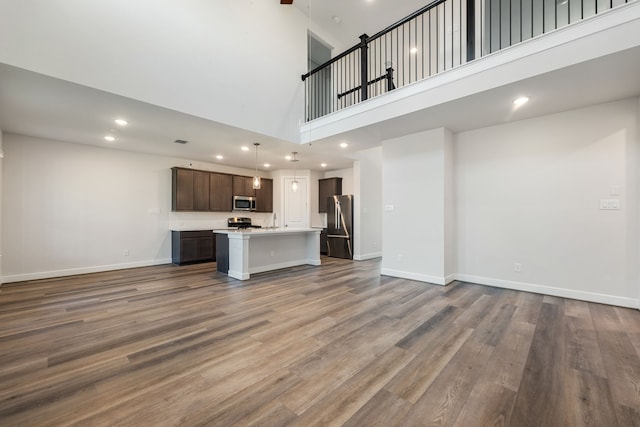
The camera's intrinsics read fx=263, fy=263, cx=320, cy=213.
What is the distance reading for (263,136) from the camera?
488 centimetres

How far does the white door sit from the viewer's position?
810 centimetres

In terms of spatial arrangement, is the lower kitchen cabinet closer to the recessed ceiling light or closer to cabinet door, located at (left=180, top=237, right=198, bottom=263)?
cabinet door, located at (left=180, top=237, right=198, bottom=263)

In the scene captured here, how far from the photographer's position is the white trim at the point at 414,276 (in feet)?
14.3

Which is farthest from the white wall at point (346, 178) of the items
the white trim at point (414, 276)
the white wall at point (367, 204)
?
the white trim at point (414, 276)

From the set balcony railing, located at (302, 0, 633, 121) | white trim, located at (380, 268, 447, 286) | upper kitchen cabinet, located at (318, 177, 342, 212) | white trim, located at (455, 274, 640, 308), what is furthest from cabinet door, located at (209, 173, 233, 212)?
white trim, located at (455, 274, 640, 308)

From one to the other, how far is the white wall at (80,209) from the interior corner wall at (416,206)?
5227mm

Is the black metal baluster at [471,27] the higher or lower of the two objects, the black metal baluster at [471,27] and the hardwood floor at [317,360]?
the higher

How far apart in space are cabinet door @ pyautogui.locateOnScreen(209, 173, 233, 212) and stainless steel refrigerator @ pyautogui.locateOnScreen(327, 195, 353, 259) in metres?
2.80

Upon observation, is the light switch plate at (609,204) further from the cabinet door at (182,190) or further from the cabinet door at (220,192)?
the cabinet door at (182,190)

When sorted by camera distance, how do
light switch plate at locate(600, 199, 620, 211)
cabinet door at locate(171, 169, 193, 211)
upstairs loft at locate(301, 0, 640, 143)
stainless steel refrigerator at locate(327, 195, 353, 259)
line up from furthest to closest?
1. stainless steel refrigerator at locate(327, 195, 353, 259)
2. cabinet door at locate(171, 169, 193, 211)
3. light switch plate at locate(600, 199, 620, 211)
4. upstairs loft at locate(301, 0, 640, 143)

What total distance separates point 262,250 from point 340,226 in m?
2.56

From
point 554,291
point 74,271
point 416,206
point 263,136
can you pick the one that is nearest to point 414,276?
point 416,206

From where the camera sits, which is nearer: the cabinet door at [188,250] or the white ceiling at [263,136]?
the white ceiling at [263,136]

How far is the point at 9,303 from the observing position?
354 centimetres
